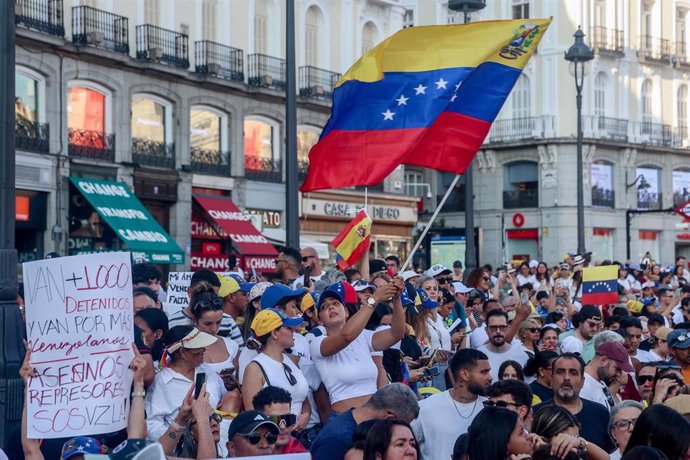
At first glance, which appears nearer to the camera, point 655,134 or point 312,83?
point 312,83

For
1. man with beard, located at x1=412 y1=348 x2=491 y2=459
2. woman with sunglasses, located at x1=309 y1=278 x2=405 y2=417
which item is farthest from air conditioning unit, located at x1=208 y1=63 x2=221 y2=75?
man with beard, located at x1=412 y1=348 x2=491 y2=459

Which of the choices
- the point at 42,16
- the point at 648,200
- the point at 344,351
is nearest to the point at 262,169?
the point at 42,16

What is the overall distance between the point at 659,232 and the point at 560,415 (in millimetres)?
Result: 45589

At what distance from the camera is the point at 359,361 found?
8.52m

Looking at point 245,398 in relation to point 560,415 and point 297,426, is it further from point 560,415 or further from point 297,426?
point 560,415

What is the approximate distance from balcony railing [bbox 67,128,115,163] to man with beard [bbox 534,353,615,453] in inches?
840

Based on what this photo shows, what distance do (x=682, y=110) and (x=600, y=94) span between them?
544cm

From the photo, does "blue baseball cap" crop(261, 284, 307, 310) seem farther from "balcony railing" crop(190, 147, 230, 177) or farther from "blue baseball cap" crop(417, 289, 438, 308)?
"balcony railing" crop(190, 147, 230, 177)

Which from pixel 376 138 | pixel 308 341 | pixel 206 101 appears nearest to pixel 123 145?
pixel 206 101

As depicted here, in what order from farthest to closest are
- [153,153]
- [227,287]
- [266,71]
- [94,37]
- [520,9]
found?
[520,9], [266,71], [153,153], [94,37], [227,287]

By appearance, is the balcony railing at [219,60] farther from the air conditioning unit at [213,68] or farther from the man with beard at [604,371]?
the man with beard at [604,371]

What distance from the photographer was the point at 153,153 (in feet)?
101

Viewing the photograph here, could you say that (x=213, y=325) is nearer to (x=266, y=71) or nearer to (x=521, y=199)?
(x=266, y=71)

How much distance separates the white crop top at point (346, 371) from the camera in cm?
842
